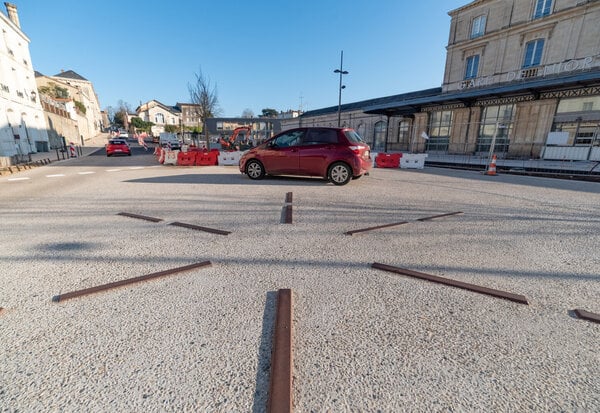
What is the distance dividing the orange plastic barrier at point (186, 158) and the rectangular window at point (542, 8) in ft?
91.2

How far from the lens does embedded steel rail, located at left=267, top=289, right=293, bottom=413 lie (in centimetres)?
131

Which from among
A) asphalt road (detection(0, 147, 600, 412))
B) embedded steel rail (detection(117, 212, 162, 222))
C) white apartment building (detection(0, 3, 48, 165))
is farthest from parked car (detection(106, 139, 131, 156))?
embedded steel rail (detection(117, 212, 162, 222))

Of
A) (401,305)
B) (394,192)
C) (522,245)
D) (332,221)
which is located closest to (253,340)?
(401,305)

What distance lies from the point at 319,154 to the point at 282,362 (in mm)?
6633

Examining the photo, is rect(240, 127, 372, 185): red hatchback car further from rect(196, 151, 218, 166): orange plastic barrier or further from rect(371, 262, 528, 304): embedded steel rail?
rect(196, 151, 218, 166): orange plastic barrier

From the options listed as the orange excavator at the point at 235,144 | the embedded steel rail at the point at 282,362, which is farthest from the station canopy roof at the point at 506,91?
the embedded steel rail at the point at 282,362

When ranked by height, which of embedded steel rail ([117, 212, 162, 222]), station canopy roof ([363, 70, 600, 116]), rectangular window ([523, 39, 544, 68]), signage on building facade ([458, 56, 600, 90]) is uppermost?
rectangular window ([523, 39, 544, 68])

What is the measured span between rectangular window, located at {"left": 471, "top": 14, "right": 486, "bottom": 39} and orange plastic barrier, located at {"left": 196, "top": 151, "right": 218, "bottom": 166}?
86.6ft

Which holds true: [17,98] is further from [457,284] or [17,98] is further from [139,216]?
[457,284]

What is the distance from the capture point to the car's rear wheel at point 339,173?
25.1 feet

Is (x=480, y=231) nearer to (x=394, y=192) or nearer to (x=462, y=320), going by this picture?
(x=462, y=320)

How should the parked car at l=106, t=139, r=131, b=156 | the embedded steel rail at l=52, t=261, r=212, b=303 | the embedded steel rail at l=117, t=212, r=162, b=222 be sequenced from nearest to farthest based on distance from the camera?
the embedded steel rail at l=52, t=261, r=212, b=303 < the embedded steel rail at l=117, t=212, r=162, b=222 < the parked car at l=106, t=139, r=131, b=156

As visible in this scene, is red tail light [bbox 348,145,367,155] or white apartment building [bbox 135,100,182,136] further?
white apartment building [bbox 135,100,182,136]

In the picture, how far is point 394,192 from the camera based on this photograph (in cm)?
701
